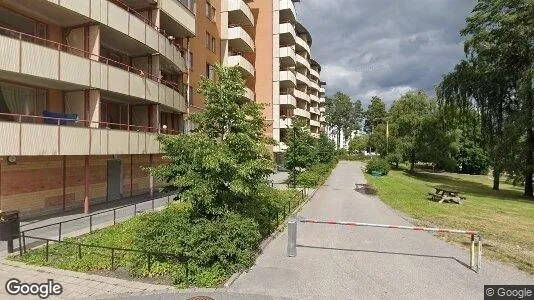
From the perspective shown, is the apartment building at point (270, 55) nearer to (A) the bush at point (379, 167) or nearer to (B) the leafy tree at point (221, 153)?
(A) the bush at point (379, 167)

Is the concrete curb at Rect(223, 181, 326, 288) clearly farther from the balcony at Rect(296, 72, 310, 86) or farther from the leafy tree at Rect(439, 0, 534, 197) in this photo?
the balcony at Rect(296, 72, 310, 86)

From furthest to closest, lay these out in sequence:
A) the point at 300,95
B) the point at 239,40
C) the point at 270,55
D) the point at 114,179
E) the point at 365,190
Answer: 1. the point at 300,95
2. the point at 270,55
3. the point at 239,40
4. the point at 365,190
5. the point at 114,179

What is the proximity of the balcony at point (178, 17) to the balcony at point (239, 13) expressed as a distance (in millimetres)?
9651

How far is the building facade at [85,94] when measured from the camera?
1343 centimetres

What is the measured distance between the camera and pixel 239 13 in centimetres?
3691

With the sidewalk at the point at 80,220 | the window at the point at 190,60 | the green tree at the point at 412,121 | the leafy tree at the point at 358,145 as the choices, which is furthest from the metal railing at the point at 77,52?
the leafy tree at the point at 358,145

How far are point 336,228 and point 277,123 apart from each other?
104 feet

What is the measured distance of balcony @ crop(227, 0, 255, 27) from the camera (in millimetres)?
35531

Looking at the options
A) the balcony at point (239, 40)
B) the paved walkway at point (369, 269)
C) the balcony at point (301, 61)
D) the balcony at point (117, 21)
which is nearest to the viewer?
the paved walkway at point (369, 269)

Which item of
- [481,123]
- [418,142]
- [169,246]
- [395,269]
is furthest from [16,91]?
[418,142]

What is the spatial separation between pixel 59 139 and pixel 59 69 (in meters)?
2.96

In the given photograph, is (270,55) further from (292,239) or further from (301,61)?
(292,239)

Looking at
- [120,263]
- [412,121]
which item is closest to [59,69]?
[120,263]

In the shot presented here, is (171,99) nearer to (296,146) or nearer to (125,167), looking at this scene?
(125,167)
